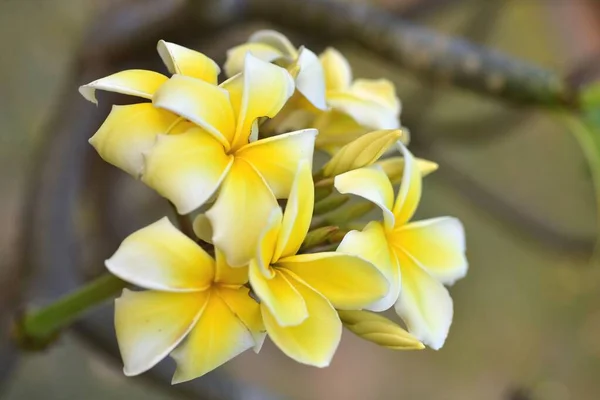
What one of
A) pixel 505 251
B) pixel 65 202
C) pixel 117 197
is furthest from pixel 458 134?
pixel 65 202

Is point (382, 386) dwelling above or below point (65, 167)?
below

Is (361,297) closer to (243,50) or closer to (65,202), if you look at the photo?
(243,50)

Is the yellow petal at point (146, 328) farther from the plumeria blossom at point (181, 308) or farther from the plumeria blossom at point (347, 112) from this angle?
the plumeria blossom at point (347, 112)

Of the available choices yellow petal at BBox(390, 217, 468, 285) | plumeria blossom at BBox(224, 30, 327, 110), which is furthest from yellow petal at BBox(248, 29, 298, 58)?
yellow petal at BBox(390, 217, 468, 285)

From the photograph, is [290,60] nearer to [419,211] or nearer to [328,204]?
[328,204]

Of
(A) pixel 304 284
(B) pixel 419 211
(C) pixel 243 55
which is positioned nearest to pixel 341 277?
(A) pixel 304 284

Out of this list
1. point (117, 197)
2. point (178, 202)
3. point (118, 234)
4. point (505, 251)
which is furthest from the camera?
point (505, 251)
